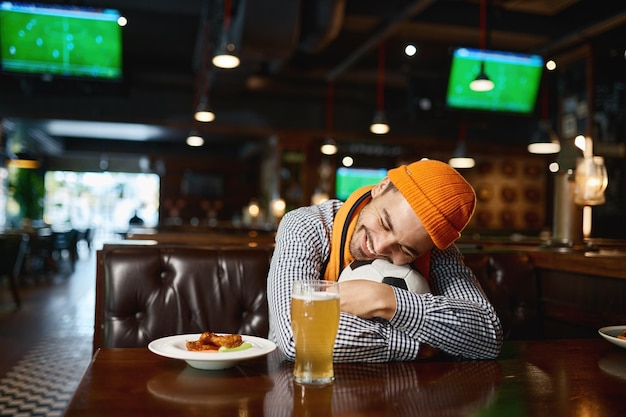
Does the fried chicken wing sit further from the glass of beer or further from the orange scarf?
the orange scarf

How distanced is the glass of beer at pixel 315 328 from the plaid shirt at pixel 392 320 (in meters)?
0.18

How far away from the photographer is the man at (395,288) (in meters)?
1.40

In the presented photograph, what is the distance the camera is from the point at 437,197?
A: 141 centimetres

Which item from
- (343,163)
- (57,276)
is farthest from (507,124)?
(57,276)

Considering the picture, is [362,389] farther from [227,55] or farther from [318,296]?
[227,55]

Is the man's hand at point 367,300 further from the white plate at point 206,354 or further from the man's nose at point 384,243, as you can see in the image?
the white plate at point 206,354

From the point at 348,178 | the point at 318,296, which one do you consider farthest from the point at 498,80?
the point at 318,296

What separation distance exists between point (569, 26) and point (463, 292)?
6898 millimetres

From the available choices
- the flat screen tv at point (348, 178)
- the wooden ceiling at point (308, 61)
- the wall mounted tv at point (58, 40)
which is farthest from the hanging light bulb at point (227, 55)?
the flat screen tv at point (348, 178)

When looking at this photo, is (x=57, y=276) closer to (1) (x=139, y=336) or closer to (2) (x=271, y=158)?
(2) (x=271, y=158)

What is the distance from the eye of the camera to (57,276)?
10641 millimetres

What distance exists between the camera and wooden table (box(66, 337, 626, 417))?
1002 millimetres

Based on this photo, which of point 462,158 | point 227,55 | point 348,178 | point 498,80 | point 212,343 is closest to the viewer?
point 212,343

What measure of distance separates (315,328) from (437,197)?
0.46 m
